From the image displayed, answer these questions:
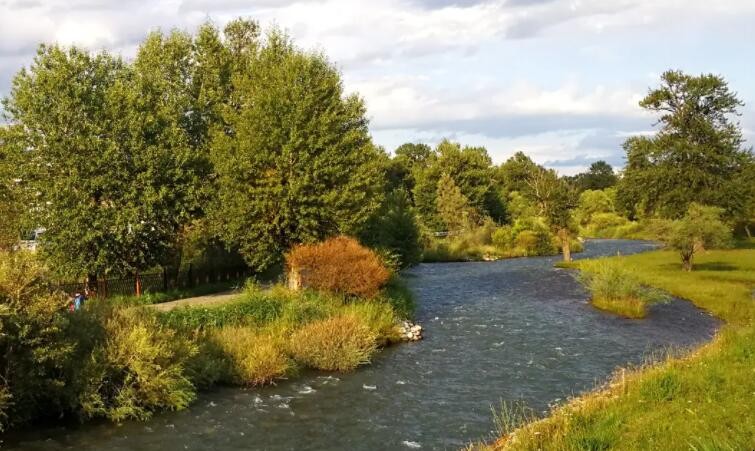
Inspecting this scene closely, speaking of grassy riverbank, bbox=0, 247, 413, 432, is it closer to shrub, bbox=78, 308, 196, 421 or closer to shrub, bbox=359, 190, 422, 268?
shrub, bbox=78, 308, 196, 421

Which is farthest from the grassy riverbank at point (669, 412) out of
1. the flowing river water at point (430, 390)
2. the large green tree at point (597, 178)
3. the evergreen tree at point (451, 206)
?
the large green tree at point (597, 178)

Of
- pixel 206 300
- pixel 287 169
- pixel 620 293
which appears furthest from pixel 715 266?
pixel 206 300

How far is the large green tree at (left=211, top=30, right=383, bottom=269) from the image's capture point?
3117cm

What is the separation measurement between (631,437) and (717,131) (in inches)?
2359

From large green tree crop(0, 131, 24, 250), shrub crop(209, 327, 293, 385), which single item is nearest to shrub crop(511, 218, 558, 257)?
large green tree crop(0, 131, 24, 250)

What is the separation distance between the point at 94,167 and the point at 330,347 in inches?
597

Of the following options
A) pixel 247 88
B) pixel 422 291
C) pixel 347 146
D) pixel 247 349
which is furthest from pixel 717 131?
pixel 247 349

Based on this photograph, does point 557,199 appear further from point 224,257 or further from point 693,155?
point 224,257

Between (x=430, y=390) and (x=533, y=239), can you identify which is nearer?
(x=430, y=390)

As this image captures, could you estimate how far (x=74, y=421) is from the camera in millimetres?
17797

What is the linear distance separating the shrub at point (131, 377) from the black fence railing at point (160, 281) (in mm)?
10133

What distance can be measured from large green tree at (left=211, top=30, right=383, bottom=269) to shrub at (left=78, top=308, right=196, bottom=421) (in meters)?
12.8

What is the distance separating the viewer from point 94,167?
2950cm

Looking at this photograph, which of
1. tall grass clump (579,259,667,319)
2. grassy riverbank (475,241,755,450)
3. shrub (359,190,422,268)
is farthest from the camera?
shrub (359,190,422,268)
